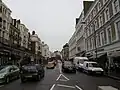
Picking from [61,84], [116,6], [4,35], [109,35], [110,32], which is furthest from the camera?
[4,35]

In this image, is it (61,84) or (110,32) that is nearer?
(61,84)

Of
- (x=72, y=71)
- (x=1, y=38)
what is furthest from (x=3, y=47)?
(x=72, y=71)

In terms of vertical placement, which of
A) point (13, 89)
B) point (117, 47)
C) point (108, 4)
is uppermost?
point (108, 4)

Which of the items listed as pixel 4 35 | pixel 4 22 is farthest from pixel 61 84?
pixel 4 22

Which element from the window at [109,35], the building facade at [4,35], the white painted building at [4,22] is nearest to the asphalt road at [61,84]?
the window at [109,35]

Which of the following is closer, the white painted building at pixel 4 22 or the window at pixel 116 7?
the window at pixel 116 7

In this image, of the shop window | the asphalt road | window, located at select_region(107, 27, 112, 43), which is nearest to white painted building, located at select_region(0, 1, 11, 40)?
the asphalt road

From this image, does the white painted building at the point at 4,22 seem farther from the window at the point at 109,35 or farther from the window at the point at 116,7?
the window at the point at 116,7

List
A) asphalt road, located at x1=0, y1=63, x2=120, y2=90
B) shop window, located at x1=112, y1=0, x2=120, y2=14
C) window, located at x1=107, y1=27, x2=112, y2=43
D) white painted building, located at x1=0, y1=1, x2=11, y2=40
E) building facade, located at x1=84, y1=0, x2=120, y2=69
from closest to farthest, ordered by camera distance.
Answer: asphalt road, located at x1=0, y1=63, x2=120, y2=90
shop window, located at x1=112, y1=0, x2=120, y2=14
building facade, located at x1=84, y1=0, x2=120, y2=69
window, located at x1=107, y1=27, x2=112, y2=43
white painted building, located at x1=0, y1=1, x2=11, y2=40

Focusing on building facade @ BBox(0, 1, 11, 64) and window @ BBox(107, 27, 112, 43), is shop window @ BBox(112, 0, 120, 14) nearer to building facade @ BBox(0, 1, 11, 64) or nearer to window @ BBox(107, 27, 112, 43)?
window @ BBox(107, 27, 112, 43)

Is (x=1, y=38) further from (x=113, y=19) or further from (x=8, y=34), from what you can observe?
(x=113, y=19)

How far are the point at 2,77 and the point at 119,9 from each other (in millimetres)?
17193

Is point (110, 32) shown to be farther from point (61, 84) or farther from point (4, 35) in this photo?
point (4, 35)

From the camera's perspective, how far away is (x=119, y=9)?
70.3 feet
